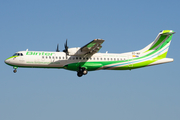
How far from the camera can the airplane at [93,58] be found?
35.0 meters

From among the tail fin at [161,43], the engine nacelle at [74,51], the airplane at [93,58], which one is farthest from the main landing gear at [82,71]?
the tail fin at [161,43]

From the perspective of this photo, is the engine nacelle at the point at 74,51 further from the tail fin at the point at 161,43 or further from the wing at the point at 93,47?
the tail fin at the point at 161,43

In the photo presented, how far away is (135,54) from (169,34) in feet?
16.3

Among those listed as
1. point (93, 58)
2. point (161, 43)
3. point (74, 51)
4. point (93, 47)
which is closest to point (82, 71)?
point (93, 58)

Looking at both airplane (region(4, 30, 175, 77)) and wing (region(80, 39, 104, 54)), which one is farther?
airplane (region(4, 30, 175, 77))

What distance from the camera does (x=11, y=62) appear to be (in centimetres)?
3506

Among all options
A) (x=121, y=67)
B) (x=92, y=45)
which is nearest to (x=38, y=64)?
(x=92, y=45)

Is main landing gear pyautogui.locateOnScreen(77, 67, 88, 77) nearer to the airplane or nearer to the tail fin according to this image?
the airplane

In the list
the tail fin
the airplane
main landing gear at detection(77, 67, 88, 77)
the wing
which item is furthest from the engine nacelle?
the tail fin

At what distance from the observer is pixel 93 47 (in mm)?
34438

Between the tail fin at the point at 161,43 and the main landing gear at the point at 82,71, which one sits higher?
the tail fin at the point at 161,43

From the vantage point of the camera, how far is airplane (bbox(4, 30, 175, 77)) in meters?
35.0

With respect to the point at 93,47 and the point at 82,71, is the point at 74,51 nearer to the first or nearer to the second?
the point at 93,47

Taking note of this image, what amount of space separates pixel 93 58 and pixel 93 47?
2.26 m
